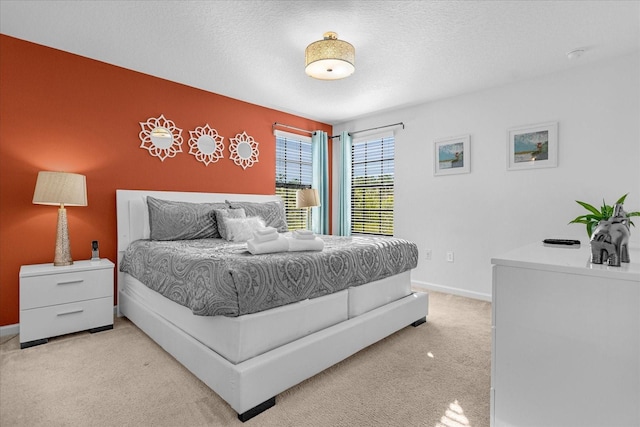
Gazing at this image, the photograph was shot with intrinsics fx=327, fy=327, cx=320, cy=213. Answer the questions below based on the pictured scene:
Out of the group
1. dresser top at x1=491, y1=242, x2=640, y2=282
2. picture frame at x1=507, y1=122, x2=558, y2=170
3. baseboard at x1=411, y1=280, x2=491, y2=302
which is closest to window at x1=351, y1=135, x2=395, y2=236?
baseboard at x1=411, y1=280, x2=491, y2=302

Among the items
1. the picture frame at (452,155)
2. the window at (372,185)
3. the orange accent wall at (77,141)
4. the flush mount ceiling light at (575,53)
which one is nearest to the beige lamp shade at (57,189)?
the orange accent wall at (77,141)

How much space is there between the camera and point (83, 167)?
312 centimetres

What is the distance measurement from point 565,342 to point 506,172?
9.72 ft

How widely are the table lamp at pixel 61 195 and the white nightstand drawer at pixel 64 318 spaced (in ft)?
1.27

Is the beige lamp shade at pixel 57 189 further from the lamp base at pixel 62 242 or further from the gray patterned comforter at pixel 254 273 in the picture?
the gray patterned comforter at pixel 254 273

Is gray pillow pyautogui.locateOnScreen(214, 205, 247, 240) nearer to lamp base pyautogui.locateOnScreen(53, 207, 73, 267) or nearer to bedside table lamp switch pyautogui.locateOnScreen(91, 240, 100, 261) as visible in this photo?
bedside table lamp switch pyautogui.locateOnScreen(91, 240, 100, 261)

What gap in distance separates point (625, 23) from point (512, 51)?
74cm

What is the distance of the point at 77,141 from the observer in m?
3.09

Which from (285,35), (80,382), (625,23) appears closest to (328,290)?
(80,382)

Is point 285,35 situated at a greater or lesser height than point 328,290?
greater

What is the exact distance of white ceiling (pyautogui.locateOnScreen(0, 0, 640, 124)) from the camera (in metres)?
2.31

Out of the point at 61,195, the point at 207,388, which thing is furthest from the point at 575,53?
the point at 61,195

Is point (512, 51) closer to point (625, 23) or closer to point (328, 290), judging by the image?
point (625, 23)

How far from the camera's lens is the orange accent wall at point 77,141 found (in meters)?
2.78
